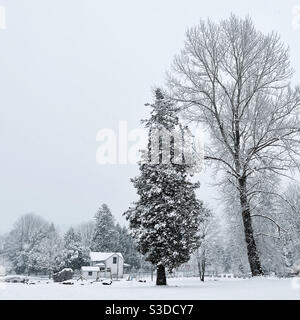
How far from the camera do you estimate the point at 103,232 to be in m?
77.8

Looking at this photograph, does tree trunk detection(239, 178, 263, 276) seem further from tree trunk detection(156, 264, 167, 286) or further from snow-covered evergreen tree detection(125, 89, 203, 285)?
tree trunk detection(156, 264, 167, 286)

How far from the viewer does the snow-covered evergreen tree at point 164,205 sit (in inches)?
734

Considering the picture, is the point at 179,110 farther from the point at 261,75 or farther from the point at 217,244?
the point at 217,244

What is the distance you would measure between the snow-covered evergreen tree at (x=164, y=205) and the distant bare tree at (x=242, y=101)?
69.0 inches

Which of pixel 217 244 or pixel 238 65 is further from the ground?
pixel 238 65

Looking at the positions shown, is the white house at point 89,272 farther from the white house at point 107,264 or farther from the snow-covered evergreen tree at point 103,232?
the snow-covered evergreen tree at point 103,232

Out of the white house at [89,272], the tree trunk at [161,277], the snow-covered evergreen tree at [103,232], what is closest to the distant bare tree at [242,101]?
the tree trunk at [161,277]

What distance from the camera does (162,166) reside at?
65.0ft

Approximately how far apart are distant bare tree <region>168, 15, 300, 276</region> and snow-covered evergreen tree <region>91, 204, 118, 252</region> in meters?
59.4

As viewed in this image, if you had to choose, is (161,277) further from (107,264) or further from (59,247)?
(59,247)
